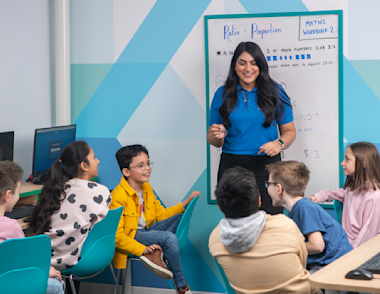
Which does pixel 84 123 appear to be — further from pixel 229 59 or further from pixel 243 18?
pixel 243 18

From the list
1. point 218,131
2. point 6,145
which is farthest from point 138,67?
point 6,145

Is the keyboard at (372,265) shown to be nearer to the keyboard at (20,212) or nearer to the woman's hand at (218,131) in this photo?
the woman's hand at (218,131)

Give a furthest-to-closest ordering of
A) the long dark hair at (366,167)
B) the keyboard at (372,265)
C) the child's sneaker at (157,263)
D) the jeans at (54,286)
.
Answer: the child's sneaker at (157,263)
the long dark hair at (366,167)
the jeans at (54,286)
the keyboard at (372,265)

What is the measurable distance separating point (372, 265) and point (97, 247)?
1430 millimetres

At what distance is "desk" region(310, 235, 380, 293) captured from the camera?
4.60ft

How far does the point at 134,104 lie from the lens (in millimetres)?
3348

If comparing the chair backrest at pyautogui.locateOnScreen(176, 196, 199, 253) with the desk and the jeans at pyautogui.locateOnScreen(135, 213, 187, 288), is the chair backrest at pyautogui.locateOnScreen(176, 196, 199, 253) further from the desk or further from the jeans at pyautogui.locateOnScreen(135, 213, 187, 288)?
the desk

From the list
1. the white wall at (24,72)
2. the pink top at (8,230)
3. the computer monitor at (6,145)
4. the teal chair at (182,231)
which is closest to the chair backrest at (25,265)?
the pink top at (8,230)

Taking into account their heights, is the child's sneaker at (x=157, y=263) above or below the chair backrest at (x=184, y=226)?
below

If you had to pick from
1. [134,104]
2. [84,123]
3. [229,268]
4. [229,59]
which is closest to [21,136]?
[84,123]

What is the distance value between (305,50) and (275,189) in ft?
4.28

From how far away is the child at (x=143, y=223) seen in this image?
2.60m

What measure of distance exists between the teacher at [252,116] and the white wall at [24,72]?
4.75 feet

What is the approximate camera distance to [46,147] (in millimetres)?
3086
